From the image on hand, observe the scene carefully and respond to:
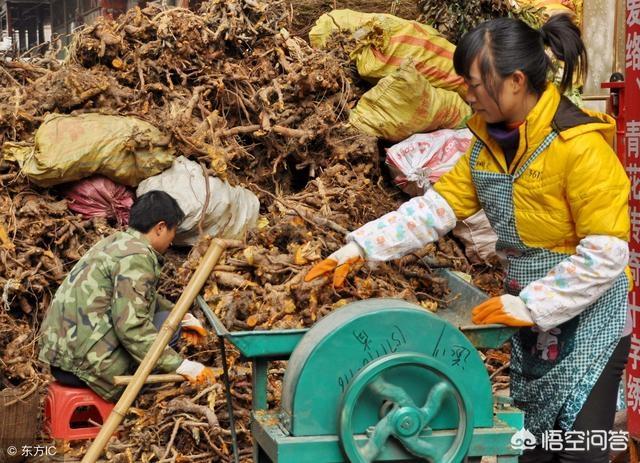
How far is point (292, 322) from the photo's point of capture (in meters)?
4.95

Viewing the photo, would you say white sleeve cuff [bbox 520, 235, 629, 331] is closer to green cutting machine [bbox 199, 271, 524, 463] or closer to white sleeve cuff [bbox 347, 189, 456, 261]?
green cutting machine [bbox 199, 271, 524, 463]

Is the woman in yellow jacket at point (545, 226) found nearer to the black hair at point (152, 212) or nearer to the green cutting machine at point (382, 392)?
the green cutting machine at point (382, 392)

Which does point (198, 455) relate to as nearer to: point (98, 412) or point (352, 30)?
point (98, 412)

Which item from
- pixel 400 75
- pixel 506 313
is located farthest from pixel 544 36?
pixel 400 75

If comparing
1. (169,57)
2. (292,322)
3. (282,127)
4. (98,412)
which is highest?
(169,57)

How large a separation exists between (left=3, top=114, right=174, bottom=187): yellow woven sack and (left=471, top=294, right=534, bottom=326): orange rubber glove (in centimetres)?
355

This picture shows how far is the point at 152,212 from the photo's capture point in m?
4.69

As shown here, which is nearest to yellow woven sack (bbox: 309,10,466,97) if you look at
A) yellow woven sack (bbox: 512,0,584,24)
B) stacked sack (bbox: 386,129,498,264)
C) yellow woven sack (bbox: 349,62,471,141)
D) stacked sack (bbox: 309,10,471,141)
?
stacked sack (bbox: 309,10,471,141)

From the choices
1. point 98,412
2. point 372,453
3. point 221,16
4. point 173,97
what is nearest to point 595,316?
point 372,453

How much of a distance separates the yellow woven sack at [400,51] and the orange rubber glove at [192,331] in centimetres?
289

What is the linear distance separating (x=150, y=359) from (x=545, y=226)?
4.98 ft

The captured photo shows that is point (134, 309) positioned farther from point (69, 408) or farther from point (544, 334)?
point (544, 334)

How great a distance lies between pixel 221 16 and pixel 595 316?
4.69m

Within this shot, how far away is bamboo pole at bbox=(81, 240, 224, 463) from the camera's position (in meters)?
3.28
